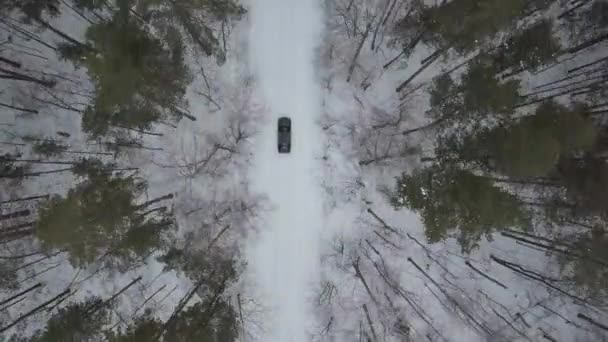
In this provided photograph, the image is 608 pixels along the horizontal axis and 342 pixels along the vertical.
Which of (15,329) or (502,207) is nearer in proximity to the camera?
(502,207)

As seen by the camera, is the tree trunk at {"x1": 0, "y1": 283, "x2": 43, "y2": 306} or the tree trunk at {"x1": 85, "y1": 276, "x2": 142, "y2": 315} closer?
the tree trunk at {"x1": 85, "y1": 276, "x2": 142, "y2": 315}

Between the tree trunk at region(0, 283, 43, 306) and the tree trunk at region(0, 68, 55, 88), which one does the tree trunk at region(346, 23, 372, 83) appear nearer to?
the tree trunk at region(0, 68, 55, 88)

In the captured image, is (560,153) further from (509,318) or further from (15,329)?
(15,329)

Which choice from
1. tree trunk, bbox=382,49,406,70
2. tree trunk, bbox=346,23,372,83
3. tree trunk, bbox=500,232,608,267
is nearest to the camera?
tree trunk, bbox=500,232,608,267

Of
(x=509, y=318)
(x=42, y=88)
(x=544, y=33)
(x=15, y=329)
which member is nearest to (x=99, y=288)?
(x=15, y=329)

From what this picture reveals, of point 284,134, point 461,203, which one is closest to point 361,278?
point 461,203

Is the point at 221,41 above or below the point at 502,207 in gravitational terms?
above

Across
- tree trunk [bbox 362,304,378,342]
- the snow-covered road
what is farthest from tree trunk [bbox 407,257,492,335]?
the snow-covered road

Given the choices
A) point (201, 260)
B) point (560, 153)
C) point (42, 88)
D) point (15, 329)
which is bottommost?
point (15, 329)
